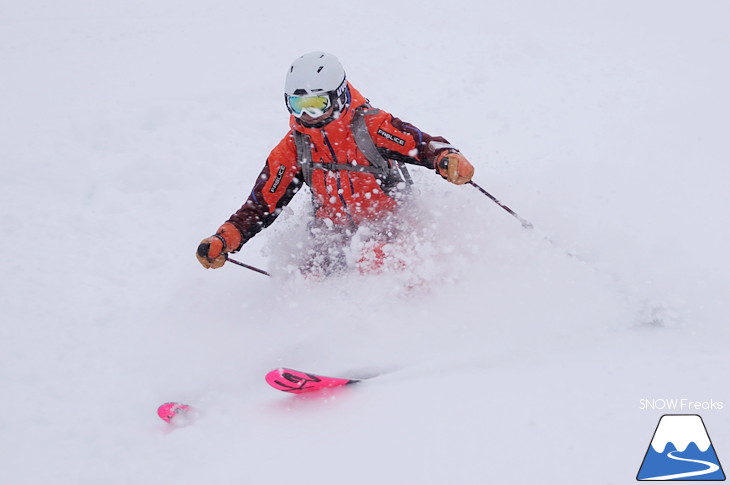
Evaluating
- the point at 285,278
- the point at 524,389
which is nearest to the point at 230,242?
the point at 285,278

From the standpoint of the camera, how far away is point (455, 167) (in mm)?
4113

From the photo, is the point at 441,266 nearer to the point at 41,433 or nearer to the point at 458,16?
the point at 41,433

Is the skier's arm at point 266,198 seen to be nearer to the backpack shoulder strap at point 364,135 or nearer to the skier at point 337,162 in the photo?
the skier at point 337,162

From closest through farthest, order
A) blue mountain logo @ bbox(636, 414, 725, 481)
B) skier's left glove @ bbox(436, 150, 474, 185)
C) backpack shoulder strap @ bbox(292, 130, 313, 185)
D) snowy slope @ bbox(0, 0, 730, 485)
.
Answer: blue mountain logo @ bbox(636, 414, 725, 481) → snowy slope @ bbox(0, 0, 730, 485) → skier's left glove @ bbox(436, 150, 474, 185) → backpack shoulder strap @ bbox(292, 130, 313, 185)

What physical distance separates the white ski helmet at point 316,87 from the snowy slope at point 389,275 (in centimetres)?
144

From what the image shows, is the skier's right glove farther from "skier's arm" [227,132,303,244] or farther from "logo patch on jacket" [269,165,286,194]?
"logo patch on jacket" [269,165,286,194]

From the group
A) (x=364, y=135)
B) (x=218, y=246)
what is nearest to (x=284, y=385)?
(x=218, y=246)

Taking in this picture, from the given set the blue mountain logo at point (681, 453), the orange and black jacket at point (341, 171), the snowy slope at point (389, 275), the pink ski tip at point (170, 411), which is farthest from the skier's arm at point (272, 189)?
the blue mountain logo at point (681, 453)

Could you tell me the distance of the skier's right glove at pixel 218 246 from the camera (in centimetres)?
434

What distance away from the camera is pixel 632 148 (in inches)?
248

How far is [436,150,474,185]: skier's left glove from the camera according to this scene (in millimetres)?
4121

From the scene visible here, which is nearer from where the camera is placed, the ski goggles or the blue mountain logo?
the blue mountain logo

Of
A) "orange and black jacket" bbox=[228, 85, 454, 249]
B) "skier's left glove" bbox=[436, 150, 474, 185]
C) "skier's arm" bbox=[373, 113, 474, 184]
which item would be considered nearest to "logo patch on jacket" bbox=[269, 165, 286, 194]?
"orange and black jacket" bbox=[228, 85, 454, 249]

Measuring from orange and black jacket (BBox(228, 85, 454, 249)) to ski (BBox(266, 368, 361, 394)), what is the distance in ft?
4.40
